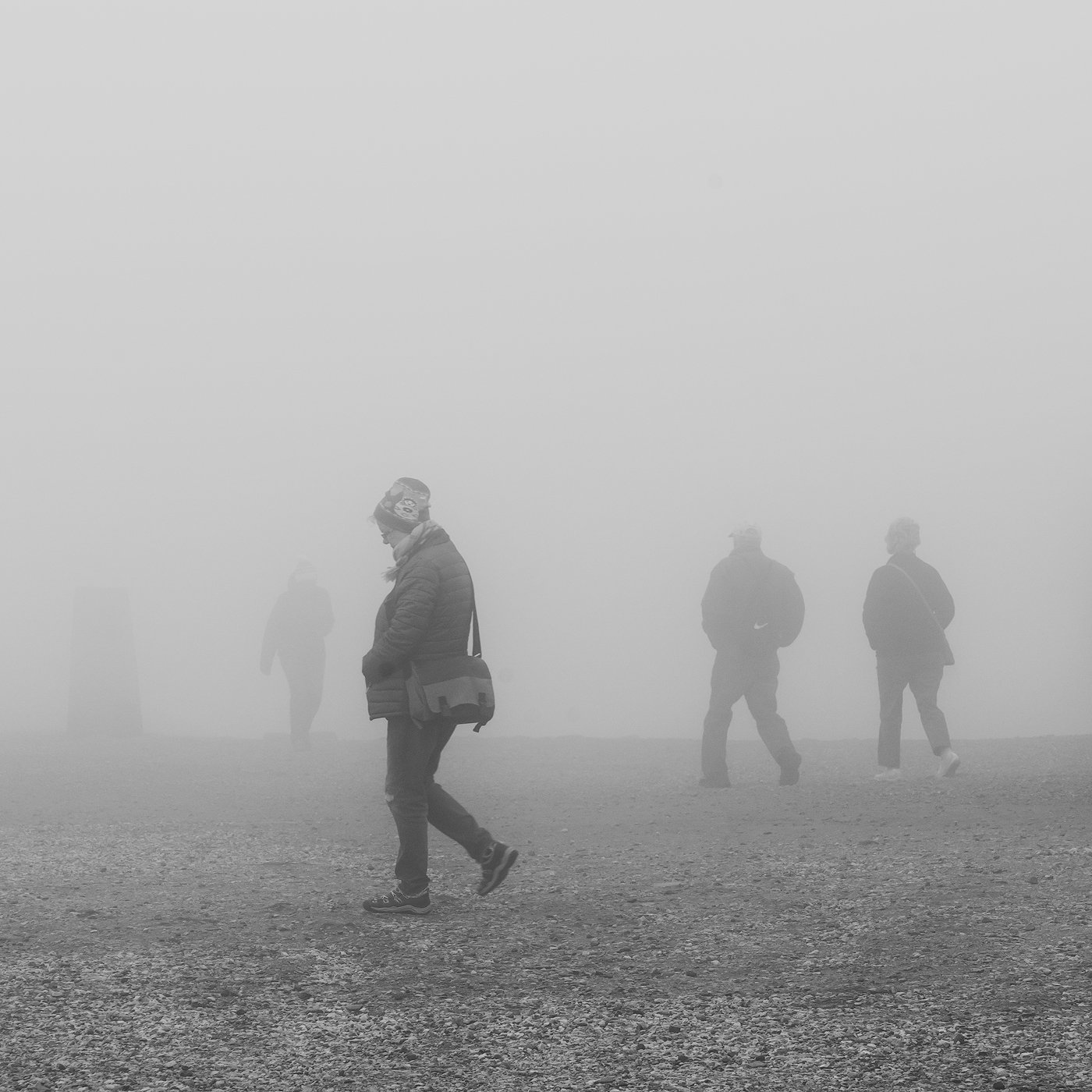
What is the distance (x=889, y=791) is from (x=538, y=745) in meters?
7.30

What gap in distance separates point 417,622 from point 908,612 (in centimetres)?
600

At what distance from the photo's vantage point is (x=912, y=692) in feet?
35.4

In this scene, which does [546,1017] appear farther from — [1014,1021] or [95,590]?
[95,590]

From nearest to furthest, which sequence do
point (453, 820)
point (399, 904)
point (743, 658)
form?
point (399, 904)
point (453, 820)
point (743, 658)

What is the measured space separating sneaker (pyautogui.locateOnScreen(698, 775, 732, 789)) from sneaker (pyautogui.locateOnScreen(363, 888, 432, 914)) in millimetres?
5352

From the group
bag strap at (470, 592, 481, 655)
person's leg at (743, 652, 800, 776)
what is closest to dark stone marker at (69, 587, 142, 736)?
person's leg at (743, 652, 800, 776)

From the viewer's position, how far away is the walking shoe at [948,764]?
34.3 ft

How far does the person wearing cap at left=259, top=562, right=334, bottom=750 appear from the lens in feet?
54.7

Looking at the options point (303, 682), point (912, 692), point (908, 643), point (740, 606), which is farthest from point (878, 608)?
point (303, 682)

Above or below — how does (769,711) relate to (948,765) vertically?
above

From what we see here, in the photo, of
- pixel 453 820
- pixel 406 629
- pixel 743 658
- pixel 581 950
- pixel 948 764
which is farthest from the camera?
pixel 743 658

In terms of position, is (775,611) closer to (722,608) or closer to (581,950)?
(722,608)

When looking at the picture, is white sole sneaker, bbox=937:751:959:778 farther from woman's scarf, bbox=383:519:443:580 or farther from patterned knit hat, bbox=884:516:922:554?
woman's scarf, bbox=383:519:443:580

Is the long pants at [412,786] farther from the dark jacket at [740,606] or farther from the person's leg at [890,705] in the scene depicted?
the person's leg at [890,705]
